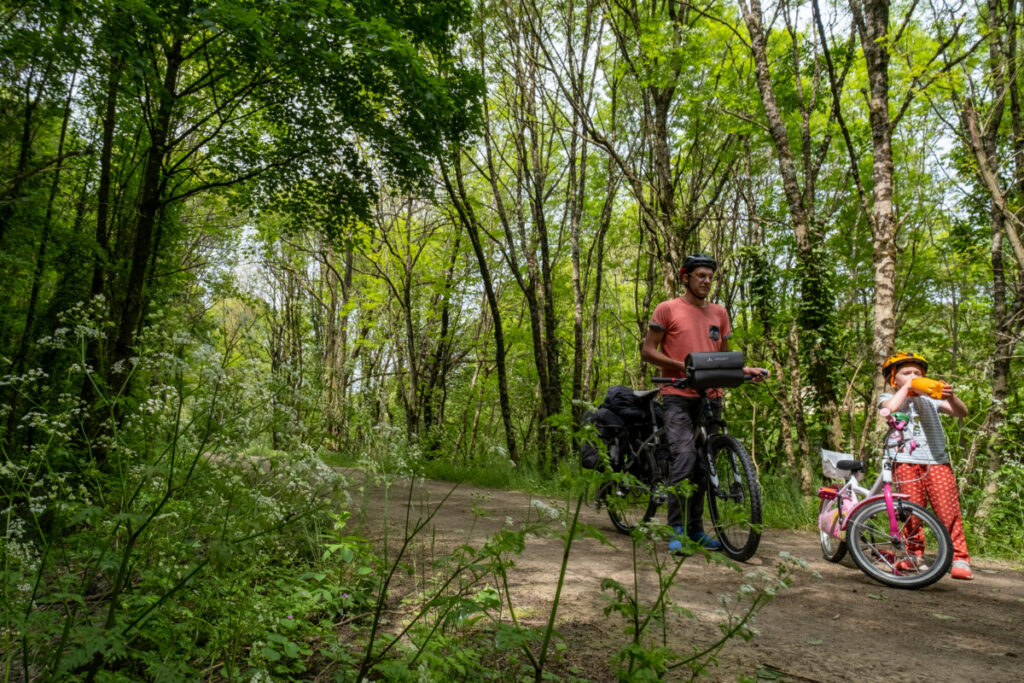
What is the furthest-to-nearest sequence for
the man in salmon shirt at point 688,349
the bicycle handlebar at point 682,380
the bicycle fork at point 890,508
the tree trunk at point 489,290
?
1. the tree trunk at point 489,290
2. the man in salmon shirt at point 688,349
3. the bicycle handlebar at point 682,380
4. the bicycle fork at point 890,508

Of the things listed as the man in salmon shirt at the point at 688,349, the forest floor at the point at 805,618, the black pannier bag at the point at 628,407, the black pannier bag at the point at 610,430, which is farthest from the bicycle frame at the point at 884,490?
the black pannier bag at the point at 610,430

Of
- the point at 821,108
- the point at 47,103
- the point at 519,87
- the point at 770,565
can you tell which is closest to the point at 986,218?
the point at 821,108

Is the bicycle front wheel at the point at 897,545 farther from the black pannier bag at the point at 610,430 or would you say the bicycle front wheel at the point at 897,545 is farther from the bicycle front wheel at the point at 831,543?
the black pannier bag at the point at 610,430

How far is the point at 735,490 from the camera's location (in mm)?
Result: 4188

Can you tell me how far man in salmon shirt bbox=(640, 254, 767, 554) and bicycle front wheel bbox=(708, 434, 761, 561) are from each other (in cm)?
9

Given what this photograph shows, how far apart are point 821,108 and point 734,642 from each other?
38.4ft

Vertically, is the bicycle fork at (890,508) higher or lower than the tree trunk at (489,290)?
lower

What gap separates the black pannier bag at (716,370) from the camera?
4094 mm

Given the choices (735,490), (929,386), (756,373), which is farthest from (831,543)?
(756,373)

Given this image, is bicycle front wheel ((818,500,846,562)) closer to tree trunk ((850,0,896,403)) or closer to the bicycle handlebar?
the bicycle handlebar

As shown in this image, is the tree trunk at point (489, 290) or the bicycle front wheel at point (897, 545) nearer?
the bicycle front wheel at point (897, 545)

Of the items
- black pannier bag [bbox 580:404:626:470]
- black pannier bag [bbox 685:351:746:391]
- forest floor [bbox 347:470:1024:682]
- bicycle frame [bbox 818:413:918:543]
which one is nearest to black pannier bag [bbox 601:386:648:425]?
black pannier bag [bbox 580:404:626:470]

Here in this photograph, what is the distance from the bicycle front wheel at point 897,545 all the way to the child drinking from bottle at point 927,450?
36cm

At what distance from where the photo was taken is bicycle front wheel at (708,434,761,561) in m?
3.92
